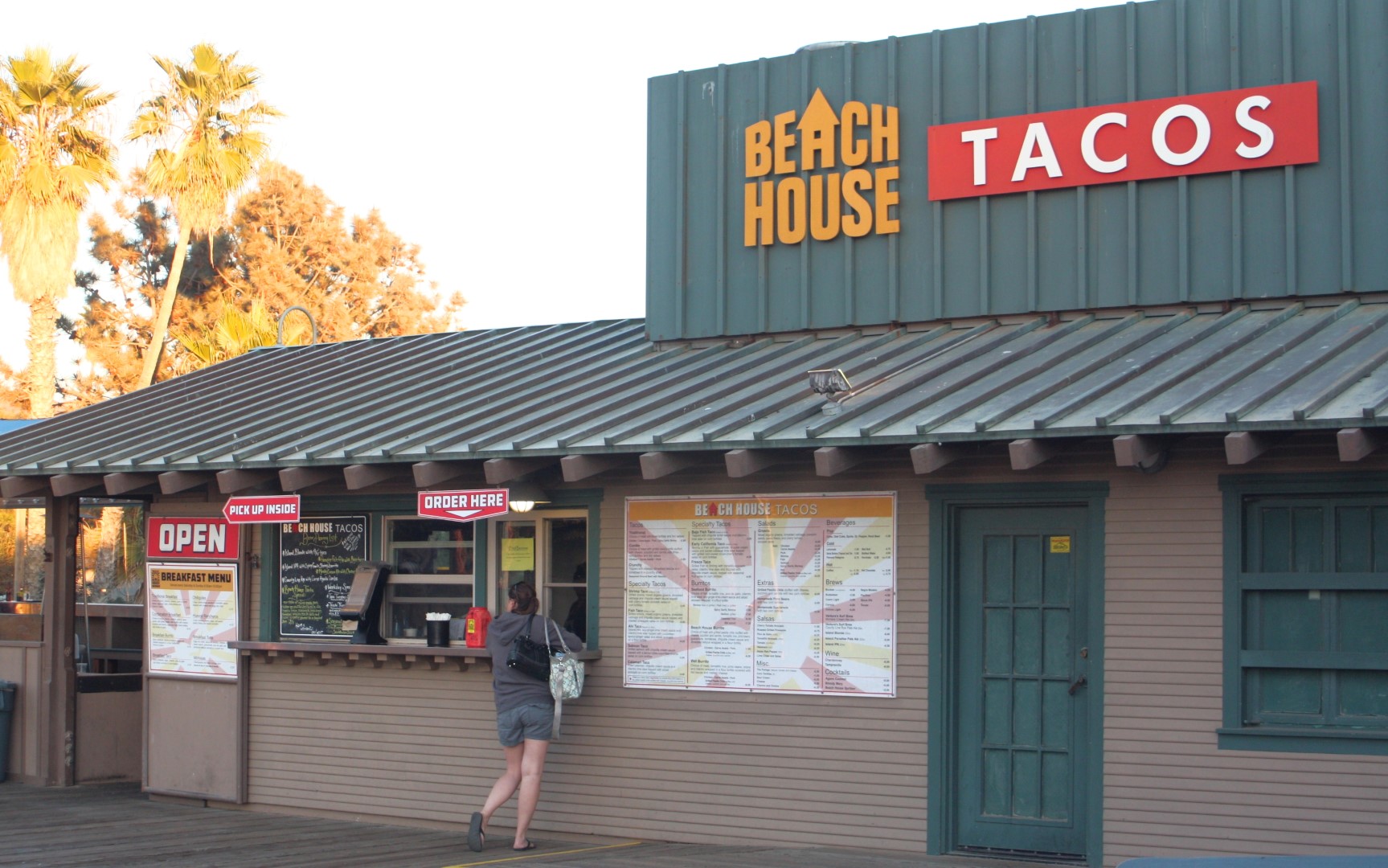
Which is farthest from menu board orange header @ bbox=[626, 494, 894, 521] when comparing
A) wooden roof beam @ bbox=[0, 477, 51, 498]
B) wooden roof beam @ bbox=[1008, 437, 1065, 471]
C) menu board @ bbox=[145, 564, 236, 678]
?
wooden roof beam @ bbox=[0, 477, 51, 498]

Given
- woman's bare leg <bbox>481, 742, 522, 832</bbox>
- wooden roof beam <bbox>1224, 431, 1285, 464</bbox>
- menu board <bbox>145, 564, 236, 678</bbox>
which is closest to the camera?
wooden roof beam <bbox>1224, 431, 1285, 464</bbox>

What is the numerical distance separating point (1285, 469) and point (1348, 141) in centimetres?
255

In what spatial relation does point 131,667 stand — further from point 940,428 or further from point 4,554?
point 4,554

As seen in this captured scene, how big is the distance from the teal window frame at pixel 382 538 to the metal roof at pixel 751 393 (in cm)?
64

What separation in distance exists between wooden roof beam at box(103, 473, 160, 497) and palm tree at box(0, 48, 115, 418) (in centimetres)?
1705

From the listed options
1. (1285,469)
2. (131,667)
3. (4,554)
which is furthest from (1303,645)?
(4,554)

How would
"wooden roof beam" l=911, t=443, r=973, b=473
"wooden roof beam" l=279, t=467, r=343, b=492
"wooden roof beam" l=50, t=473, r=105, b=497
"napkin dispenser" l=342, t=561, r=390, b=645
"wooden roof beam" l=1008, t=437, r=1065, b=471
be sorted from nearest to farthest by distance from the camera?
"wooden roof beam" l=1008, t=437, r=1065, b=471 < "wooden roof beam" l=911, t=443, r=973, b=473 < "wooden roof beam" l=279, t=467, r=343, b=492 < "napkin dispenser" l=342, t=561, r=390, b=645 < "wooden roof beam" l=50, t=473, r=105, b=497

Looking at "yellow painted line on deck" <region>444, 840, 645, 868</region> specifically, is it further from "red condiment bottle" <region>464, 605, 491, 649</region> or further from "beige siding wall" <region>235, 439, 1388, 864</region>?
"red condiment bottle" <region>464, 605, 491, 649</region>

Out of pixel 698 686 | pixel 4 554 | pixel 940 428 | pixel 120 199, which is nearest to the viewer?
pixel 940 428

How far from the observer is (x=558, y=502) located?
35.7 feet

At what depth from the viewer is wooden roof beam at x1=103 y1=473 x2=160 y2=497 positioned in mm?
11734

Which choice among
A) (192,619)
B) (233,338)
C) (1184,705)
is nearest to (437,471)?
(192,619)

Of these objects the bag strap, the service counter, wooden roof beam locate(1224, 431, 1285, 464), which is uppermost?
wooden roof beam locate(1224, 431, 1285, 464)

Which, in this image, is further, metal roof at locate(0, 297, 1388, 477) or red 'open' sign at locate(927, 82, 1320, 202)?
red 'open' sign at locate(927, 82, 1320, 202)
